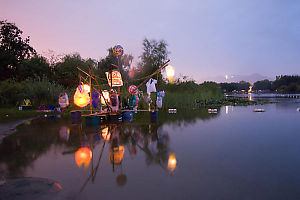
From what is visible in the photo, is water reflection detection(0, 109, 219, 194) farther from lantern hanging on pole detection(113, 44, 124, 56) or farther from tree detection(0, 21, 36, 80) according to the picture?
tree detection(0, 21, 36, 80)

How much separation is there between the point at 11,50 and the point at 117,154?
107 ft

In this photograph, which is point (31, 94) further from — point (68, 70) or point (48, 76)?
point (68, 70)

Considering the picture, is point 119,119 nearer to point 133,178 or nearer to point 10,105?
point 133,178

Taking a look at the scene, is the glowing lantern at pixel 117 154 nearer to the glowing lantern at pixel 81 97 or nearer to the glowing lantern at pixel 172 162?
the glowing lantern at pixel 172 162

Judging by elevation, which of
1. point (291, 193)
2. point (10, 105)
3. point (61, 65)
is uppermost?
point (61, 65)

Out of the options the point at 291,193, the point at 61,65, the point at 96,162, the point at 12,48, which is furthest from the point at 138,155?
the point at 61,65

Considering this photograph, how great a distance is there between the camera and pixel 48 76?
32.8 metres

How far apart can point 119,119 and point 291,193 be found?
33.1 ft

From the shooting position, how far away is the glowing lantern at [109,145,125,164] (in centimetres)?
564

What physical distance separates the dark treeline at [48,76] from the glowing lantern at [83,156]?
5.50m

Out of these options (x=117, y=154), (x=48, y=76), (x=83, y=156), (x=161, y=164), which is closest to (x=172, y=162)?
(x=161, y=164)

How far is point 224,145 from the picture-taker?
7.05 meters

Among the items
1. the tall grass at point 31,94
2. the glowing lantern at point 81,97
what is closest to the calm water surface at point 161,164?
the glowing lantern at point 81,97

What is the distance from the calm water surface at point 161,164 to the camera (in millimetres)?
3852
